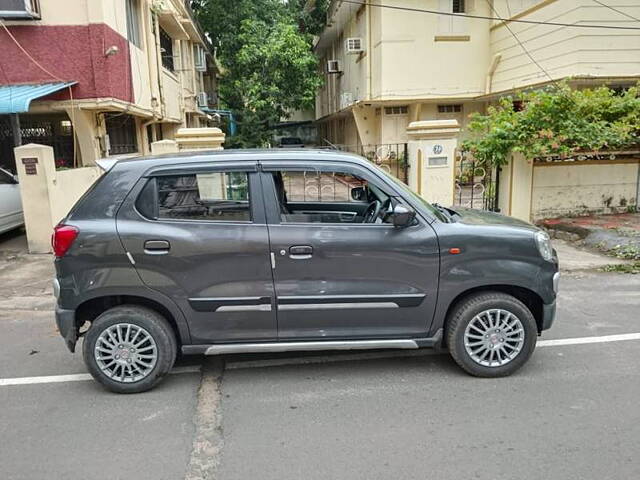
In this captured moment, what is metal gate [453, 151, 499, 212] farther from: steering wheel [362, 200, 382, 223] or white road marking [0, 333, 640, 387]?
steering wheel [362, 200, 382, 223]

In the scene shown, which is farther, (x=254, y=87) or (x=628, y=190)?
(x=254, y=87)

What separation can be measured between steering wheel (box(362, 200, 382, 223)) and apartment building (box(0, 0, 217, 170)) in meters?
7.14

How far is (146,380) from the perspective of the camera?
407 centimetres

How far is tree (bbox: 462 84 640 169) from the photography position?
365 inches

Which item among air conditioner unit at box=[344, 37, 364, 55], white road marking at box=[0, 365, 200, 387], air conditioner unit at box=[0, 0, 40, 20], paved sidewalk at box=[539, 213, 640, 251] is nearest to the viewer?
white road marking at box=[0, 365, 200, 387]

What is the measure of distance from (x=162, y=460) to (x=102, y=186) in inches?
80.7

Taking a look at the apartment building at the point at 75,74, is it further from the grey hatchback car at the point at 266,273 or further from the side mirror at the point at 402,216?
the side mirror at the point at 402,216

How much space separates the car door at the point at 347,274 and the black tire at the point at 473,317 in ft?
0.74

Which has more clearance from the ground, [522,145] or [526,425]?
[522,145]

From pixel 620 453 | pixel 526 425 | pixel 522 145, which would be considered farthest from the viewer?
pixel 522 145

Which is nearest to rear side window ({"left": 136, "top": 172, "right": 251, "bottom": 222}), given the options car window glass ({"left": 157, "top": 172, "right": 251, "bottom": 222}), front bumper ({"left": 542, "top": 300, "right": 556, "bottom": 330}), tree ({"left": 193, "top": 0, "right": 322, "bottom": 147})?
car window glass ({"left": 157, "top": 172, "right": 251, "bottom": 222})

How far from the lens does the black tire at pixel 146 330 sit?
13.1 ft

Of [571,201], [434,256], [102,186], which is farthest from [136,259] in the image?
[571,201]

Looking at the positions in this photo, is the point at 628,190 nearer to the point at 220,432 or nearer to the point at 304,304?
the point at 304,304
